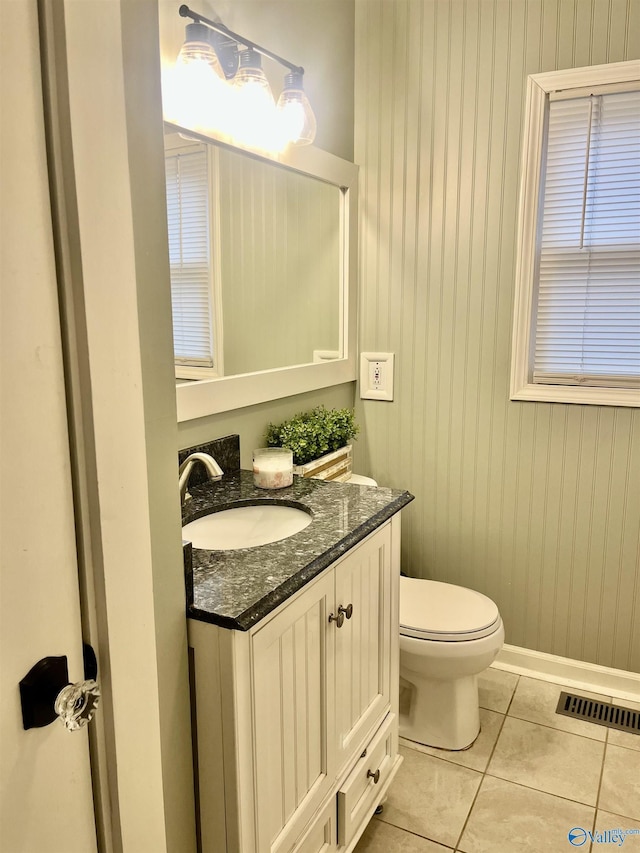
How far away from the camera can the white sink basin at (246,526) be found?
1.70 metres

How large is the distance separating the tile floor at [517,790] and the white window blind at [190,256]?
4.64 ft

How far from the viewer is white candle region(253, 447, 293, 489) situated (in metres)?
1.83

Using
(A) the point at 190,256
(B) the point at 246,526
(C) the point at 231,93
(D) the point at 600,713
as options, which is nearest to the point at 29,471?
(B) the point at 246,526

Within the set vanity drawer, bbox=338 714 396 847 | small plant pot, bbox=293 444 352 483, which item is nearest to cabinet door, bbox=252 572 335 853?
vanity drawer, bbox=338 714 396 847

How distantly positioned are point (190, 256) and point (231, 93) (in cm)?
47

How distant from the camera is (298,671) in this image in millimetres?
1375

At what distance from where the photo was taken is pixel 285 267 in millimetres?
2223

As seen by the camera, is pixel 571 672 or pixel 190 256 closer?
pixel 190 256

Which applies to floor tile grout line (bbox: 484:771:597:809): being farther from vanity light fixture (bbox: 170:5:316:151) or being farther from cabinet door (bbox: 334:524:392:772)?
vanity light fixture (bbox: 170:5:316:151)

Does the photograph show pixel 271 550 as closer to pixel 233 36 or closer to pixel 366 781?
pixel 366 781

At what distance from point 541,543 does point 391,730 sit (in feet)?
3.20

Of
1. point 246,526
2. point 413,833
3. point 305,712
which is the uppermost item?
point 246,526

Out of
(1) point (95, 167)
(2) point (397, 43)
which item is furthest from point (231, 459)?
(2) point (397, 43)

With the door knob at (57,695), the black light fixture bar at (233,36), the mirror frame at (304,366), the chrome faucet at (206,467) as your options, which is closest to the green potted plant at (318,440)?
the mirror frame at (304,366)
